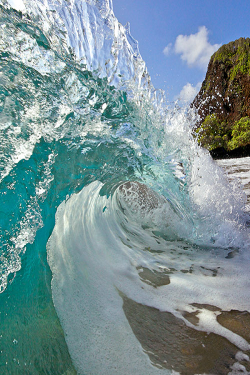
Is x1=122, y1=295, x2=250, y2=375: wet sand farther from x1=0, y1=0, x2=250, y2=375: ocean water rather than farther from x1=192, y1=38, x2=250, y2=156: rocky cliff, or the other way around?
x1=192, y1=38, x2=250, y2=156: rocky cliff

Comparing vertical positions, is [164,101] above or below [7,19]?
below

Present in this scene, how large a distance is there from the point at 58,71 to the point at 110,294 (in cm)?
167

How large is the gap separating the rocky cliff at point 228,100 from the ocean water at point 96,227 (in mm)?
15138

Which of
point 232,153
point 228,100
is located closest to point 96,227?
point 232,153

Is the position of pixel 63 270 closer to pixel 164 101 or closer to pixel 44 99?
pixel 44 99

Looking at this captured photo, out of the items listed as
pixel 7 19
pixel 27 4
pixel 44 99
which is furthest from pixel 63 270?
pixel 27 4

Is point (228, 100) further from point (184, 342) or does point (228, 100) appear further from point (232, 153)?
point (184, 342)

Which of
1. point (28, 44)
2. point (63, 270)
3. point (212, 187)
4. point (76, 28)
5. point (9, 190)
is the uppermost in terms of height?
point (76, 28)

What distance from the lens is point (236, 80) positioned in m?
19.3

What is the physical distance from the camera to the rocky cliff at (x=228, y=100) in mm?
17125

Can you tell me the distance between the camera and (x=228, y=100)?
1978cm

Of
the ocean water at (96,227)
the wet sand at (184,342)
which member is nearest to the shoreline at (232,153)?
the ocean water at (96,227)

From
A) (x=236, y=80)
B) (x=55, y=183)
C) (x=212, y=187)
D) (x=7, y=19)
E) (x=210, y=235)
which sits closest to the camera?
(x=7, y=19)

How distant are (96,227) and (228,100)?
2119cm
